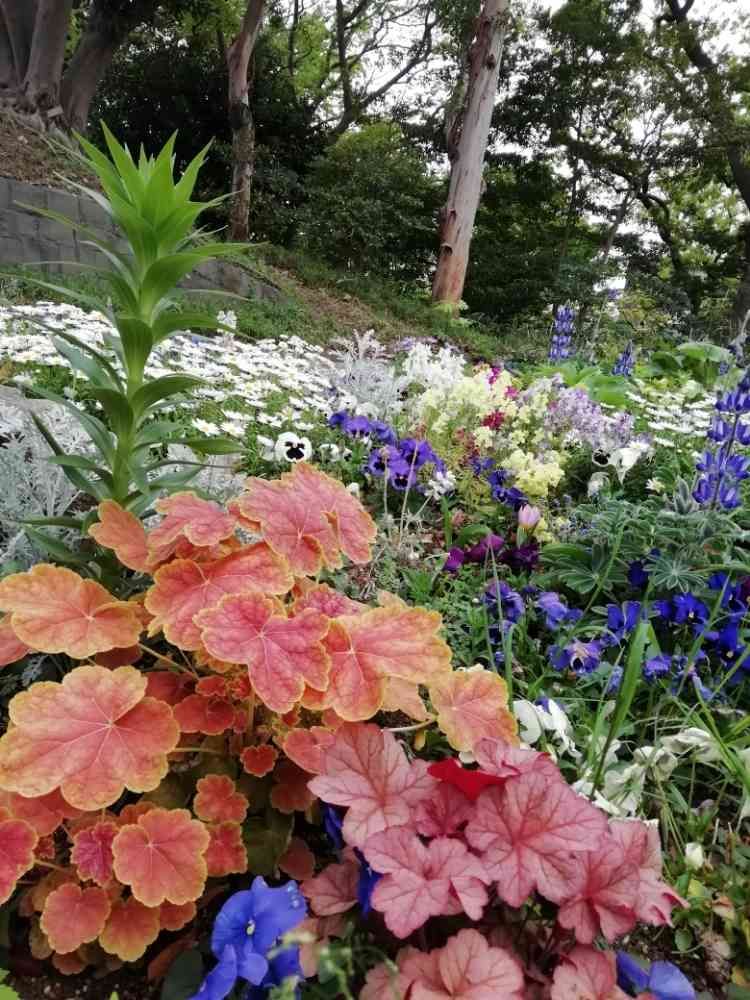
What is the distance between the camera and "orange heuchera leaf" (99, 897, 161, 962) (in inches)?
38.4

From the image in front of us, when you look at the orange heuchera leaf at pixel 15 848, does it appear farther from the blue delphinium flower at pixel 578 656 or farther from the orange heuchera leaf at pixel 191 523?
the blue delphinium flower at pixel 578 656

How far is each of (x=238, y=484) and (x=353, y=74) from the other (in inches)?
713

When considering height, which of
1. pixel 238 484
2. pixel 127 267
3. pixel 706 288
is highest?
pixel 706 288

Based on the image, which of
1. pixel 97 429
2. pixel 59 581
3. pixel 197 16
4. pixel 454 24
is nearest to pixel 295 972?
pixel 59 581

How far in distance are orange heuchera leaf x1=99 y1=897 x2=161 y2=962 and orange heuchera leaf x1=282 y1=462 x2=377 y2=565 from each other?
0.64 meters

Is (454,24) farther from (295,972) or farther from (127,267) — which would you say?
(295,972)

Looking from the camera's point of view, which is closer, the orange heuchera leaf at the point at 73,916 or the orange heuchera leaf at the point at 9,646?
the orange heuchera leaf at the point at 73,916

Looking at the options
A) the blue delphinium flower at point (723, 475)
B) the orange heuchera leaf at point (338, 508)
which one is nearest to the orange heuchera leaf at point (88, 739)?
the orange heuchera leaf at point (338, 508)

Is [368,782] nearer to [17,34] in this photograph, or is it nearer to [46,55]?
[46,55]

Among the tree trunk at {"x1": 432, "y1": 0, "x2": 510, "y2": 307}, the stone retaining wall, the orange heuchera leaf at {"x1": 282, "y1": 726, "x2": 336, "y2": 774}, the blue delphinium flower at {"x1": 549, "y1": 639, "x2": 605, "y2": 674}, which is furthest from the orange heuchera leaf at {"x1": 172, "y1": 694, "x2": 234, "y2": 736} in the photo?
the tree trunk at {"x1": 432, "y1": 0, "x2": 510, "y2": 307}

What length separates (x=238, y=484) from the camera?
2.27 metres

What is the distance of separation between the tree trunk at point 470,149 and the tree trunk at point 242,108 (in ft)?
10.0

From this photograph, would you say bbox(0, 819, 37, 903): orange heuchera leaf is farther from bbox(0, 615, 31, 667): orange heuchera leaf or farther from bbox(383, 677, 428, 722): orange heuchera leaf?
bbox(383, 677, 428, 722): orange heuchera leaf

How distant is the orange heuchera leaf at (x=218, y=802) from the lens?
1095 mm
